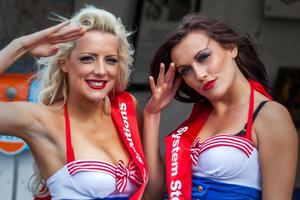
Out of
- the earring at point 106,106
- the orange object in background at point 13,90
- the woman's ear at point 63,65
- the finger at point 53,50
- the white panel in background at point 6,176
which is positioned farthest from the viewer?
the white panel in background at point 6,176

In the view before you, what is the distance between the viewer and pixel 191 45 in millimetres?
3061

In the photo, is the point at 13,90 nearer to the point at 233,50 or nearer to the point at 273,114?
the point at 233,50

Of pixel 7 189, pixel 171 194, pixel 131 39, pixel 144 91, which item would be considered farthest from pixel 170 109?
pixel 171 194

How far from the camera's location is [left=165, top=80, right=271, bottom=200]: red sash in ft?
10.1

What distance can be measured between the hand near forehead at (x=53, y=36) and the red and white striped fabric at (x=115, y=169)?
1.62 ft

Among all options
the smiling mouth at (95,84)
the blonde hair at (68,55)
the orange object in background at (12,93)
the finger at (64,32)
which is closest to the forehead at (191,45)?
the blonde hair at (68,55)

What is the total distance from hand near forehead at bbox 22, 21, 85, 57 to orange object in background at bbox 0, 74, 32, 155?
106 cm

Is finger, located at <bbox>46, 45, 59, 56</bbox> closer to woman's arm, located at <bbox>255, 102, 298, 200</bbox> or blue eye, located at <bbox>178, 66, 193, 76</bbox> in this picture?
blue eye, located at <bbox>178, 66, 193, 76</bbox>

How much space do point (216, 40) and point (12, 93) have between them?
1494 mm

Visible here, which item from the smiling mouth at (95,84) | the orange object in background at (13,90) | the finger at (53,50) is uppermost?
the finger at (53,50)

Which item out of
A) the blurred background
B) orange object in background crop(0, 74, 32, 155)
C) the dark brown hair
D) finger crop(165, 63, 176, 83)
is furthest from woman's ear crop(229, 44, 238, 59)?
the blurred background

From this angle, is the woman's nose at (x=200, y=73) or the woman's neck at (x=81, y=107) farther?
the woman's neck at (x=81, y=107)

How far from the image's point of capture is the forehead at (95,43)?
3052mm

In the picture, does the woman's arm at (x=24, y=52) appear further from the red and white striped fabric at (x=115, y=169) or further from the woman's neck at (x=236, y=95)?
the woman's neck at (x=236, y=95)
